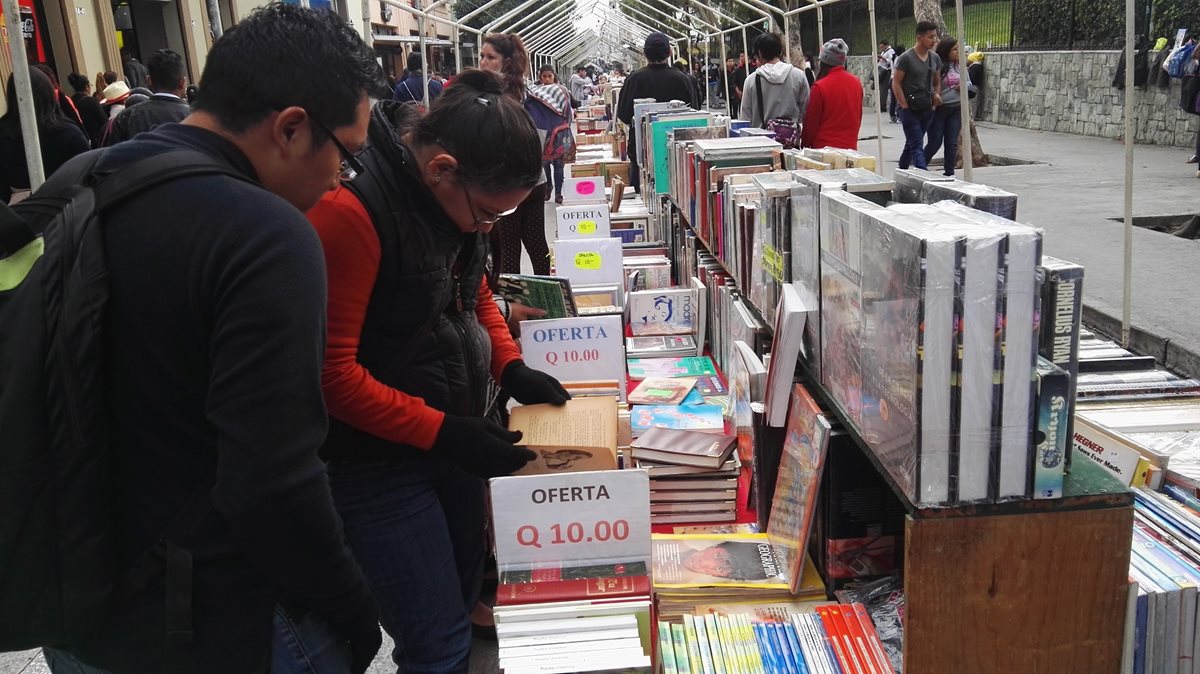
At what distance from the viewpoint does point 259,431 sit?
109cm

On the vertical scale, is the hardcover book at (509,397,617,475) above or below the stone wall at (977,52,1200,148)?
below

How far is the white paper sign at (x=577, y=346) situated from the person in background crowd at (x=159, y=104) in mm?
3063

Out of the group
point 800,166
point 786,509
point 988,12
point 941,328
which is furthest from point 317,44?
point 988,12

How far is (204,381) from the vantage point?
1.13m

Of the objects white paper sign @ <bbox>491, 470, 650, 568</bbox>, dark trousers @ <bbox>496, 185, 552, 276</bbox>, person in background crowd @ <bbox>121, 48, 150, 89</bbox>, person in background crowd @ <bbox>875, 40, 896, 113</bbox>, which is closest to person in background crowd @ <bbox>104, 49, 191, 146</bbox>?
dark trousers @ <bbox>496, 185, 552, 276</bbox>

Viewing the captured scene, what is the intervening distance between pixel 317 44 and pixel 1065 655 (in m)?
1.63

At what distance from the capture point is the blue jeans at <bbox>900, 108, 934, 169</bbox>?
10.2 m

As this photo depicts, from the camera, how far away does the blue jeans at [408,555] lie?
1.87 metres

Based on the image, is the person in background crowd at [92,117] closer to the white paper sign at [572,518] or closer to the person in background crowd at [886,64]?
the white paper sign at [572,518]

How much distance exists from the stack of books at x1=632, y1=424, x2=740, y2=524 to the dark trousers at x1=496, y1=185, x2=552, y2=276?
3586mm

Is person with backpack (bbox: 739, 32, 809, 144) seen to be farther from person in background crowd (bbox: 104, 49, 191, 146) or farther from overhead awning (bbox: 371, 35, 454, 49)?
person in background crowd (bbox: 104, 49, 191, 146)

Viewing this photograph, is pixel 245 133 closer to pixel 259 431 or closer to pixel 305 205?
pixel 305 205

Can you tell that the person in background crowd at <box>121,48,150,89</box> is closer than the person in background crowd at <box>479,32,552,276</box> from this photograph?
No

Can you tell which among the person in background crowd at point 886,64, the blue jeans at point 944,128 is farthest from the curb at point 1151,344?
the person in background crowd at point 886,64
